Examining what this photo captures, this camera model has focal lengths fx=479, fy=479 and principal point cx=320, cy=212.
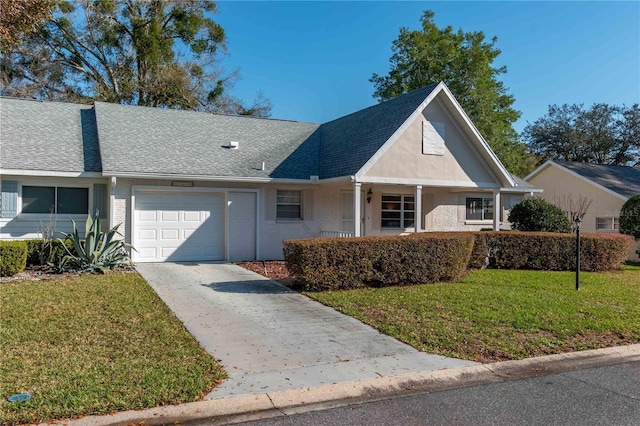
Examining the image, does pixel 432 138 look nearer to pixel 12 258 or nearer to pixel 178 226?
pixel 178 226

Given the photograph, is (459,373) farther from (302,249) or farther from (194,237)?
(194,237)

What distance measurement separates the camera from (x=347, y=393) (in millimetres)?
5156

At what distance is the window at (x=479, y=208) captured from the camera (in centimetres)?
2030

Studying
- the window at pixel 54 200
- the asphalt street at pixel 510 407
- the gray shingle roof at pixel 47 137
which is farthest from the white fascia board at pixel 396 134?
the asphalt street at pixel 510 407

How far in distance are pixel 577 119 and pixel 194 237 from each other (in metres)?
40.5

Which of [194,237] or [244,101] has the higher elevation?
[244,101]

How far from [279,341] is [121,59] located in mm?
28053

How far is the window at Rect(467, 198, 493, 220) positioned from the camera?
20.3 metres

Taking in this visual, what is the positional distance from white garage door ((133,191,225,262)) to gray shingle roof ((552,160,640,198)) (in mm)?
18495

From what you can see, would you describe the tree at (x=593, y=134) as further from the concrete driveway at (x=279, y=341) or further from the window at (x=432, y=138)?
the concrete driveway at (x=279, y=341)

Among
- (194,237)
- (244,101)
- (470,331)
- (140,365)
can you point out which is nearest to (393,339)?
(470,331)

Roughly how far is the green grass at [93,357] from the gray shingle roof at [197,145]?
19.8 feet

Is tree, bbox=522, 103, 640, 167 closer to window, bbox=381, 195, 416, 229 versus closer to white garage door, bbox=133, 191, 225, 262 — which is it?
window, bbox=381, 195, 416, 229

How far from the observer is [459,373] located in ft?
18.9
